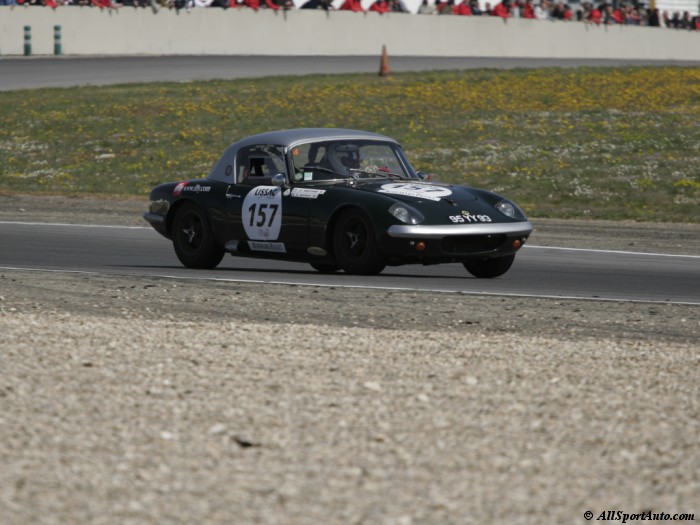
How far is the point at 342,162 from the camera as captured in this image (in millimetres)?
12102

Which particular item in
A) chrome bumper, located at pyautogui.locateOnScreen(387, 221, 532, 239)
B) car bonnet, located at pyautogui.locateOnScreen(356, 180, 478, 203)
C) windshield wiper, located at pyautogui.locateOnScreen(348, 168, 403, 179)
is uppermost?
windshield wiper, located at pyautogui.locateOnScreen(348, 168, 403, 179)

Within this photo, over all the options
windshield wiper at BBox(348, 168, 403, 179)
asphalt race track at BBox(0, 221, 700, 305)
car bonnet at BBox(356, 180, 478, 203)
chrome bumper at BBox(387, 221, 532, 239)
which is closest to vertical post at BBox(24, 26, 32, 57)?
asphalt race track at BBox(0, 221, 700, 305)

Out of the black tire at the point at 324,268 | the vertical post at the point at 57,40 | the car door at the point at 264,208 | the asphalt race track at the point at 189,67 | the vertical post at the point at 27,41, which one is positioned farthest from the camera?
the vertical post at the point at 57,40

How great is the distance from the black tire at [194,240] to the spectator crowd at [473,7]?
25007 millimetres

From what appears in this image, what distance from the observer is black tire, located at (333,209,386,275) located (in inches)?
445

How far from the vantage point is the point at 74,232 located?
52.9 feet

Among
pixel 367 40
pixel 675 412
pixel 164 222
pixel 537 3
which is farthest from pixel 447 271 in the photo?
pixel 537 3

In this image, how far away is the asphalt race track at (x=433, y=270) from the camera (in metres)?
11.4

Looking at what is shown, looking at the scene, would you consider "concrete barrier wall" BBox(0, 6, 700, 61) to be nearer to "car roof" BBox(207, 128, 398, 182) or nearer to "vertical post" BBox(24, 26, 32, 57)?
"vertical post" BBox(24, 26, 32, 57)

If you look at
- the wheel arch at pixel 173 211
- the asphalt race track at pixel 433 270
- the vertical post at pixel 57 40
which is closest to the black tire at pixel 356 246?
the asphalt race track at pixel 433 270

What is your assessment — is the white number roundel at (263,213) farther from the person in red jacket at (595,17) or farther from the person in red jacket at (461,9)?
the person in red jacket at (595,17)

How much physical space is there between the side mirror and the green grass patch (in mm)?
7271

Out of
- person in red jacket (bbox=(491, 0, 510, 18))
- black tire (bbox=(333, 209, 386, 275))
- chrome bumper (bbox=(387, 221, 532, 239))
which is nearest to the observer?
chrome bumper (bbox=(387, 221, 532, 239))

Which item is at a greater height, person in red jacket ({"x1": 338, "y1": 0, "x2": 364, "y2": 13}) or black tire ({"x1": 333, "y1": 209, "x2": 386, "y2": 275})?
person in red jacket ({"x1": 338, "y1": 0, "x2": 364, "y2": 13})
